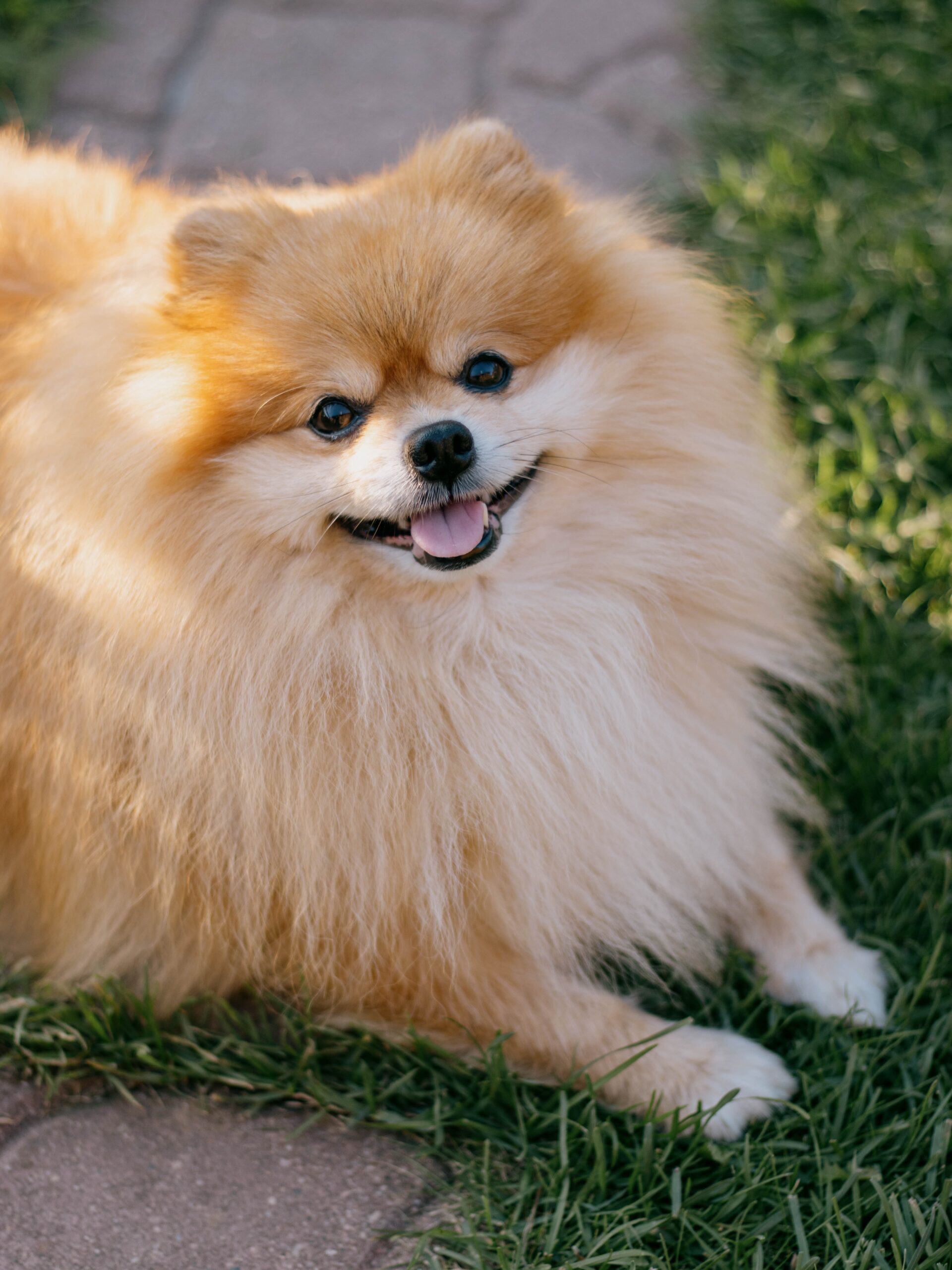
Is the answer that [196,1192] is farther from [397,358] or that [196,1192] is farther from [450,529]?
[397,358]

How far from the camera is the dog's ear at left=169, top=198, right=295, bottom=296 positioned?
1571mm

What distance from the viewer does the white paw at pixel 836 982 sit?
1.89 metres

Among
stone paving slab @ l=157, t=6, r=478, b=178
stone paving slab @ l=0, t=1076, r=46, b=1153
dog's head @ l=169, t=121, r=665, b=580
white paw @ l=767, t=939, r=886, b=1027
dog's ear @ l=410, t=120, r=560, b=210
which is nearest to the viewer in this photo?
dog's head @ l=169, t=121, r=665, b=580

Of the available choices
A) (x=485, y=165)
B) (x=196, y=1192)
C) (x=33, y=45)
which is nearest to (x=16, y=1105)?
(x=196, y=1192)

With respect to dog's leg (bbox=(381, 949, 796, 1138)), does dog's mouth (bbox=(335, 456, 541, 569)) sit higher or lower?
higher

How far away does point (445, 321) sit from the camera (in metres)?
1.56

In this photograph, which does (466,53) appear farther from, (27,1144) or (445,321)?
(27,1144)

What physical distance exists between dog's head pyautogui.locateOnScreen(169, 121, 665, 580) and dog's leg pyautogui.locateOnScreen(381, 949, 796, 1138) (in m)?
0.63

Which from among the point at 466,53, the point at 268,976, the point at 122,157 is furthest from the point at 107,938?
the point at 466,53

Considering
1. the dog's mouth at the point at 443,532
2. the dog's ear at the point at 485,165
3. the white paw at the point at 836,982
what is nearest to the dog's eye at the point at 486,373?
the dog's mouth at the point at 443,532

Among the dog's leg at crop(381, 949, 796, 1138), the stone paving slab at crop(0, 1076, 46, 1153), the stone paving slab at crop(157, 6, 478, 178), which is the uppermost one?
the stone paving slab at crop(157, 6, 478, 178)

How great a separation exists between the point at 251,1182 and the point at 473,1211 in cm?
32

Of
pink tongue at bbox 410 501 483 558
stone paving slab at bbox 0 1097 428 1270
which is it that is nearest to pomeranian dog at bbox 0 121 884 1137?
pink tongue at bbox 410 501 483 558

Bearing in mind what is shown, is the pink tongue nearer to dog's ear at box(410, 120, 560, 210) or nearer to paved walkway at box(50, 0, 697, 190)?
dog's ear at box(410, 120, 560, 210)
